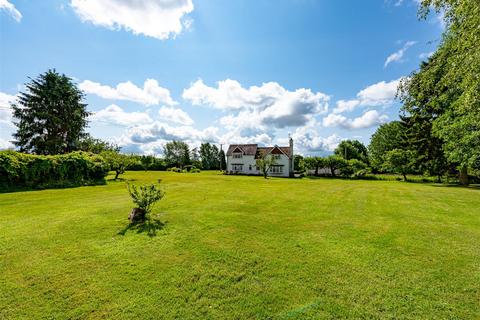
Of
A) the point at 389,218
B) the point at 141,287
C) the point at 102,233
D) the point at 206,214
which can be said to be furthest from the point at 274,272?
the point at 389,218

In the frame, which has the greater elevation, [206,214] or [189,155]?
[189,155]

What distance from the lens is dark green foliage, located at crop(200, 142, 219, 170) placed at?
222 feet

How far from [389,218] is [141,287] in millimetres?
8997

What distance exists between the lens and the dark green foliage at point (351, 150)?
62250 mm

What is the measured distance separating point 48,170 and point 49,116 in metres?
18.0

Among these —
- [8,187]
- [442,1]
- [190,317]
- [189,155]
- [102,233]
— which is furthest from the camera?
[189,155]

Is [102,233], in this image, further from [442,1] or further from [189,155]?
A: [189,155]

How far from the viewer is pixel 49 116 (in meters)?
29.5

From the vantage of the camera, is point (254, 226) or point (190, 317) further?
point (254, 226)

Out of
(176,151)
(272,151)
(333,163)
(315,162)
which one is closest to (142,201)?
(272,151)

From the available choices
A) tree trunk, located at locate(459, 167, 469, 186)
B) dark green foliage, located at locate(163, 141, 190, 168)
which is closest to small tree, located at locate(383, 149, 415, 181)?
tree trunk, located at locate(459, 167, 469, 186)

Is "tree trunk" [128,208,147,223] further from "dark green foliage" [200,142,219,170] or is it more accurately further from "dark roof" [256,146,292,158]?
"dark green foliage" [200,142,219,170]

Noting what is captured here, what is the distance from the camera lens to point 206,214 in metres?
8.73

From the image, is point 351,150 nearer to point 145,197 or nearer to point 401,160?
point 401,160
